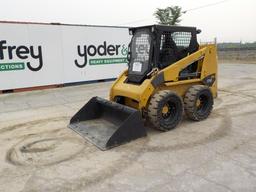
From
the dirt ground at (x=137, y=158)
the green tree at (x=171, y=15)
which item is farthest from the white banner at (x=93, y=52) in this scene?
the green tree at (x=171, y=15)

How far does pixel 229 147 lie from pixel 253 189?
1.33m

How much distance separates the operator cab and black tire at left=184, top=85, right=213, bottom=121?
621mm

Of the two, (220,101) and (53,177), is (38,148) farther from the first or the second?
(220,101)

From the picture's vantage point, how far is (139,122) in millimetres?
4973

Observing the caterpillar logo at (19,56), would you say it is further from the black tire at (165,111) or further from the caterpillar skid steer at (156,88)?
the black tire at (165,111)

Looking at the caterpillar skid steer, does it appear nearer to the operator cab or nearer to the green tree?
the operator cab

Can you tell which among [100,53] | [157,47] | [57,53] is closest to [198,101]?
[157,47]

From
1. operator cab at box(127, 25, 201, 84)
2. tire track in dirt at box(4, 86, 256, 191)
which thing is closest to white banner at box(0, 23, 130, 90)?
tire track in dirt at box(4, 86, 256, 191)

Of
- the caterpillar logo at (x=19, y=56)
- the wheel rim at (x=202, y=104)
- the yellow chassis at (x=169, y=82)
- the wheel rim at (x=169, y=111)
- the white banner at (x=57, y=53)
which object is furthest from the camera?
the white banner at (x=57, y=53)

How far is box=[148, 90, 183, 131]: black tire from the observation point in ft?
17.2

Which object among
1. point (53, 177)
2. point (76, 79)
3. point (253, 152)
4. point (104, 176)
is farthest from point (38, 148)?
point (76, 79)

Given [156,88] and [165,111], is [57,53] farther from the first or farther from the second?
[165,111]

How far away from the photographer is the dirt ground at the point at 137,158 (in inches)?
139

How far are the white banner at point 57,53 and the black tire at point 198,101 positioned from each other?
7735 mm
